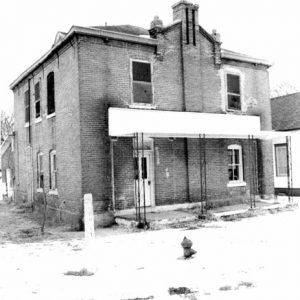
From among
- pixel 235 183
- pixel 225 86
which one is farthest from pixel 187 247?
pixel 225 86

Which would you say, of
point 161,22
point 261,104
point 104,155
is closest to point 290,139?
point 261,104

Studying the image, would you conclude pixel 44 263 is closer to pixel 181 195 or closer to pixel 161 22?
pixel 181 195

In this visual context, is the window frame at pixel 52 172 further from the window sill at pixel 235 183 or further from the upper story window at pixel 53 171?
the window sill at pixel 235 183

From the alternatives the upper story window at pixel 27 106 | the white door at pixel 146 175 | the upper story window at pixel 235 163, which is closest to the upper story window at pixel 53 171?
the white door at pixel 146 175

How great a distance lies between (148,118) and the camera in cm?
1479

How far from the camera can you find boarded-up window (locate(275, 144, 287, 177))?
22547 mm

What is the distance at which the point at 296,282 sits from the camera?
21.5 ft

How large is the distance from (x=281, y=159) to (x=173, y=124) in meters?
10.3

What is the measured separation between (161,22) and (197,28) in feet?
5.46

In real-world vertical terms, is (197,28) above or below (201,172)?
above

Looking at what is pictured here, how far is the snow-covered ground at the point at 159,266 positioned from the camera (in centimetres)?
646

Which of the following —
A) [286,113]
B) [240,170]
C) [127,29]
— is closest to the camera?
[240,170]

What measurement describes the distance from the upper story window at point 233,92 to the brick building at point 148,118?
44 millimetres

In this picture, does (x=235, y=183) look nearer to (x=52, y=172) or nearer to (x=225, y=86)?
(x=225, y=86)
